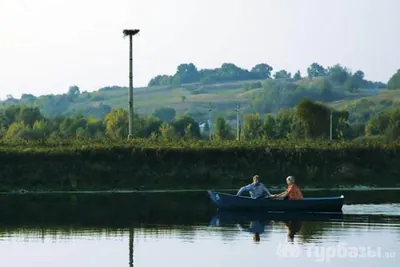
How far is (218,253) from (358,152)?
4193 centimetres

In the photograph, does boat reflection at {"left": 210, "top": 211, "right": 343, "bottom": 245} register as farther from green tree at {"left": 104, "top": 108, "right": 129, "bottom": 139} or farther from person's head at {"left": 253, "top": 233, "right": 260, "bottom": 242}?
green tree at {"left": 104, "top": 108, "right": 129, "bottom": 139}

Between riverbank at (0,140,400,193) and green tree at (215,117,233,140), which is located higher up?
green tree at (215,117,233,140)

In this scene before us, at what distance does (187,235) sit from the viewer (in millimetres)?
38844

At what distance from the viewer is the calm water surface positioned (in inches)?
1289

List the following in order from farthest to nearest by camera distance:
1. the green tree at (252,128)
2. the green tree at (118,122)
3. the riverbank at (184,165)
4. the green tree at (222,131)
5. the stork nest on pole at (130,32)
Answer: the green tree at (252,128), the green tree at (222,131), the green tree at (118,122), the stork nest on pole at (130,32), the riverbank at (184,165)

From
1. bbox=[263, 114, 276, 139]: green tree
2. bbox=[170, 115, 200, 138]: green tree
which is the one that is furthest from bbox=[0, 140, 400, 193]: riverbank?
bbox=[170, 115, 200, 138]: green tree

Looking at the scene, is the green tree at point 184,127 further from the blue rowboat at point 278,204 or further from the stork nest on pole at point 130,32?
the blue rowboat at point 278,204

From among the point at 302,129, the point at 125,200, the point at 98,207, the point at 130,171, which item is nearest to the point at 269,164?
the point at 130,171

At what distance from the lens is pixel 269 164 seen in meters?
72.3

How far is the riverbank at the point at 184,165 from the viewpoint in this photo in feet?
224

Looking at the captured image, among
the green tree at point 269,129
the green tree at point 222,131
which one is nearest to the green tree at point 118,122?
the green tree at point 222,131

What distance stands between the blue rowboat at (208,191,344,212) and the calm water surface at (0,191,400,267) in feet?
1.72

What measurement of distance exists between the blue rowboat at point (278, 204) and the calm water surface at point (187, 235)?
52 cm

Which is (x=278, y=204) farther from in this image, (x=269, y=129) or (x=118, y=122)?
(x=269, y=129)
